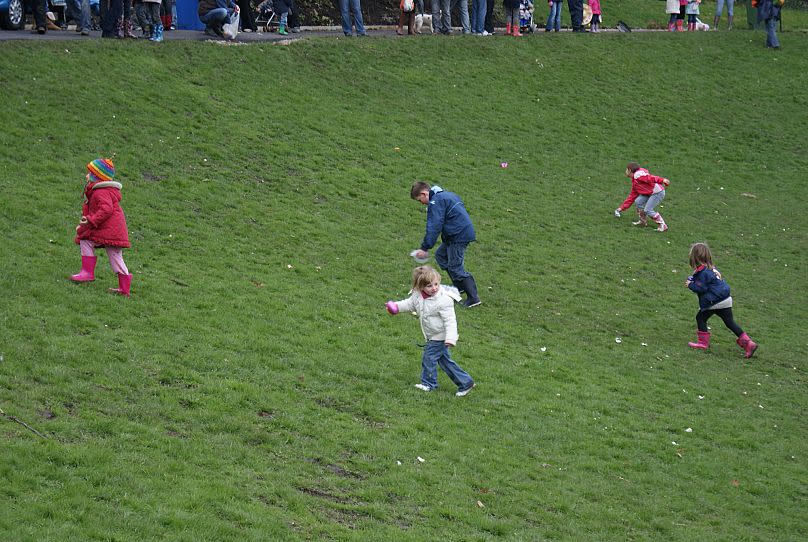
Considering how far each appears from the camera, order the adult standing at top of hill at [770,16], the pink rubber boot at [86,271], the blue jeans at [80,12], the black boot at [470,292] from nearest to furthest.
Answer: the pink rubber boot at [86,271] < the black boot at [470,292] < the blue jeans at [80,12] < the adult standing at top of hill at [770,16]

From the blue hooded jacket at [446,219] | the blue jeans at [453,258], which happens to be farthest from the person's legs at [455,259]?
the blue hooded jacket at [446,219]

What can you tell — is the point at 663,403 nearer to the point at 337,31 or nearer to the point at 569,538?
the point at 569,538

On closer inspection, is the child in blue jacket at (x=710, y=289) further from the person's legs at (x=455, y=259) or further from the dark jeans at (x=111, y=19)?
the dark jeans at (x=111, y=19)

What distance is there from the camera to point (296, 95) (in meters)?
26.2

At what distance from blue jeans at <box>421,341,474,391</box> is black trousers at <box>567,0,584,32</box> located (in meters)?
28.7

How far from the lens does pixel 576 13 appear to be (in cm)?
3834

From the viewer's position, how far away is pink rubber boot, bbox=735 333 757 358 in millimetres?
15922

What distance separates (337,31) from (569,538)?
89.0ft

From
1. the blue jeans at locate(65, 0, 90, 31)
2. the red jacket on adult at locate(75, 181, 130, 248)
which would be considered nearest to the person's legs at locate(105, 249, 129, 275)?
the red jacket on adult at locate(75, 181, 130, 248)

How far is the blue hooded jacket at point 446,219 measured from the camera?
15.0 m

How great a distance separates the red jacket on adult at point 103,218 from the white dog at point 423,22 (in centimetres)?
2208

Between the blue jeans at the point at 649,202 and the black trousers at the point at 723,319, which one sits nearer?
the black trousers at the point at 723,319

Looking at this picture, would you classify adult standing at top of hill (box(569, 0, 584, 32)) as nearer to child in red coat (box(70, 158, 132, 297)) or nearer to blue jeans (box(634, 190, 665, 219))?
blue jeans (box(634, 190, 665, 219))

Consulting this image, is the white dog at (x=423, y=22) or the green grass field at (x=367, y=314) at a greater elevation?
the white dog at (x=423, y=22)
